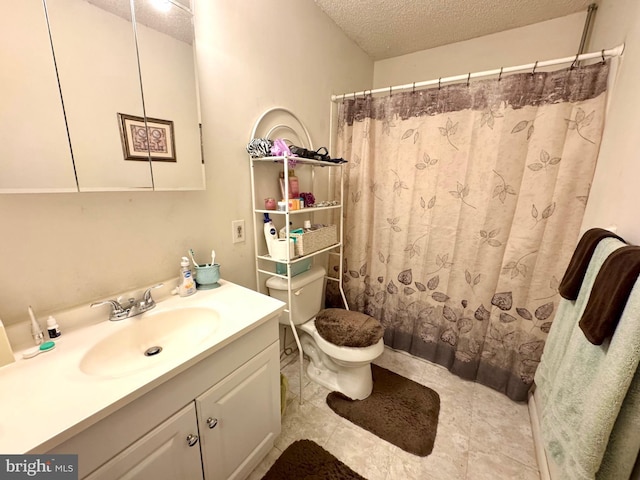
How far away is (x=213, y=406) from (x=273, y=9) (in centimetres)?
183

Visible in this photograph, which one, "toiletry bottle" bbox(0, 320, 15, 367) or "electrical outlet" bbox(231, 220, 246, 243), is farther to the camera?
"electrical outlet" bbox(231, 220, 246, 243)

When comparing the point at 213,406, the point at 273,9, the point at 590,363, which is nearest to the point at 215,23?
the point at 273,9

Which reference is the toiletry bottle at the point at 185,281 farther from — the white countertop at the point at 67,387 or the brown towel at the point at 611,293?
the brown towel at the point at 611,293

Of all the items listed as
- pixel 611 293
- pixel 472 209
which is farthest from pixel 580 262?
pixel 472 209

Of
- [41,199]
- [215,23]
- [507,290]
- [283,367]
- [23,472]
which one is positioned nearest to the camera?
[23,472]

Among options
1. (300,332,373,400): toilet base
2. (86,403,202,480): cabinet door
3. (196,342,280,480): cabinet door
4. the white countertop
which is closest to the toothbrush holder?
the white countertop

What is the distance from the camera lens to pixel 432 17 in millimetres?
1601

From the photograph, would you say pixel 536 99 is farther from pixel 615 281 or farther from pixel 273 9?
pixel 273 9

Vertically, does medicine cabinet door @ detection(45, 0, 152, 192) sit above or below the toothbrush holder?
above

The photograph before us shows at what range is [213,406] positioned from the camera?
0.86 meters

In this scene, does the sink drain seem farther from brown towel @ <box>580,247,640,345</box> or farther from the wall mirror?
brown towel @ <box>580,247,640,345</box>

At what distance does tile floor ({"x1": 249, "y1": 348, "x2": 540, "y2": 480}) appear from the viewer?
119 centimetres

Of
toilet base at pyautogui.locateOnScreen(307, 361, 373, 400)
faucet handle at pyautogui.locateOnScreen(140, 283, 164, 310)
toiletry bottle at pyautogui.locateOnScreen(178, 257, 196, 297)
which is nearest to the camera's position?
faucet handle at pyautogui.locateOnScreen(140, 283, 164, 310)

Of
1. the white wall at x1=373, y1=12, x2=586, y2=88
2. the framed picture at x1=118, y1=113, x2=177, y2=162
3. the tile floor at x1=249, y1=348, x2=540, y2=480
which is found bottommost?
the tile floor at x1=249, y1=348, x2=540, y2=480
